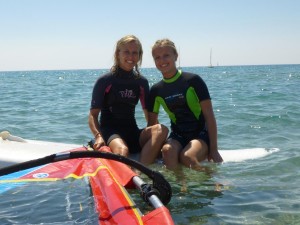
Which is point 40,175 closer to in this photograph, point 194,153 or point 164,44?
point 194,153

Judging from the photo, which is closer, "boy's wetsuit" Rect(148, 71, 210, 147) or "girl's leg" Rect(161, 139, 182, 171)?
"girl's leg" Rect(161, 139, 182, 171)

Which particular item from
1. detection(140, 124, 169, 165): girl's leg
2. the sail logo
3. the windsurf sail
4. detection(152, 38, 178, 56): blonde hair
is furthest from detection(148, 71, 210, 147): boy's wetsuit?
the sail logo

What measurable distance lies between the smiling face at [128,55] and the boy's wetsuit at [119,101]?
0.11 m

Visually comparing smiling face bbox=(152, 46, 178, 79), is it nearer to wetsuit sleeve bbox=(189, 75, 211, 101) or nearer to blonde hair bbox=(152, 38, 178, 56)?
blonde hair bbox=(152, 38, 178, 56)

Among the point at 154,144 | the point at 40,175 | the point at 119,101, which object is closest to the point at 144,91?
the point at 119,101

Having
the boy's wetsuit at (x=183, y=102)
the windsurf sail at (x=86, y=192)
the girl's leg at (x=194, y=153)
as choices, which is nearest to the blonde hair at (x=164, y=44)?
the boy's wetsuit at (x=183, y=102)

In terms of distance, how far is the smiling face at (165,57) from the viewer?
4445mm

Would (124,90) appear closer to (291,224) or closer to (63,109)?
(291,224)

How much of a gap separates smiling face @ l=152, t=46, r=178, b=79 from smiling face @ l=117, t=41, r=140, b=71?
21cm

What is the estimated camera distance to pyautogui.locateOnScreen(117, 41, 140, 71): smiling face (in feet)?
14.8

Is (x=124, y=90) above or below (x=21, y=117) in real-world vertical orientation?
above

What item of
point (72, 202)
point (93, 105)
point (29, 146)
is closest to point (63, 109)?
point (29, 146)

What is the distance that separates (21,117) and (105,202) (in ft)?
30.0

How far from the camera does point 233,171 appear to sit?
4750mm
